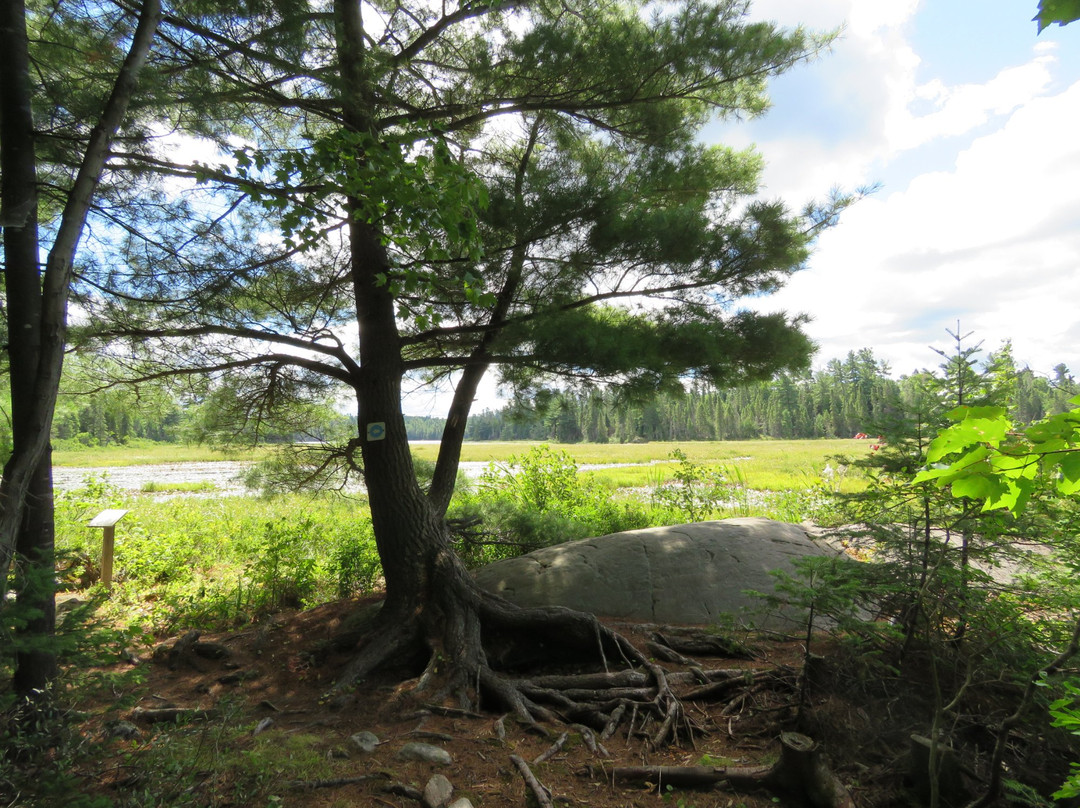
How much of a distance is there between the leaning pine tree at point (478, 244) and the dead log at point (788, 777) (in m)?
0.66

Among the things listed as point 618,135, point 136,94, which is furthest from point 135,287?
point 618,135

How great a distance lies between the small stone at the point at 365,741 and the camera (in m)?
2.95

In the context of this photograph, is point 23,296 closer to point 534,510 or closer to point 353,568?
point 353,568

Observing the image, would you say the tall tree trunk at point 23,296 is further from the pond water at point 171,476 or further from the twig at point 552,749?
the pond water at point 171,476

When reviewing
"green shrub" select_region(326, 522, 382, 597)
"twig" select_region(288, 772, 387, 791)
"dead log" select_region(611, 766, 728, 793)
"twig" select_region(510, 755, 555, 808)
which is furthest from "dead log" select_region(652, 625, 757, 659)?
"green shrub" select_region(326, 522, 382, 597)

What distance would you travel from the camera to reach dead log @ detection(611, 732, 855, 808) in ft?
7.38

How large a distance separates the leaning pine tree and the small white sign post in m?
2.09

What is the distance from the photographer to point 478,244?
369 cm

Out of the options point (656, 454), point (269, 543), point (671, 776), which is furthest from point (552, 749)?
point (656, 454)

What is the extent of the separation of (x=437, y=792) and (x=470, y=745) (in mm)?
520

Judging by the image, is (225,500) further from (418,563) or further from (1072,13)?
(1072,13)

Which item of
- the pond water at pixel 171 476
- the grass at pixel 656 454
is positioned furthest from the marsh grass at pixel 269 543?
the pond water at pixel 171 476

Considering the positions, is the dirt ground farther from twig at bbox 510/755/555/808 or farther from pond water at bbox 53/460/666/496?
pond water at bbox 53/460/666/496

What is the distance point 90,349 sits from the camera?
12.6ft
